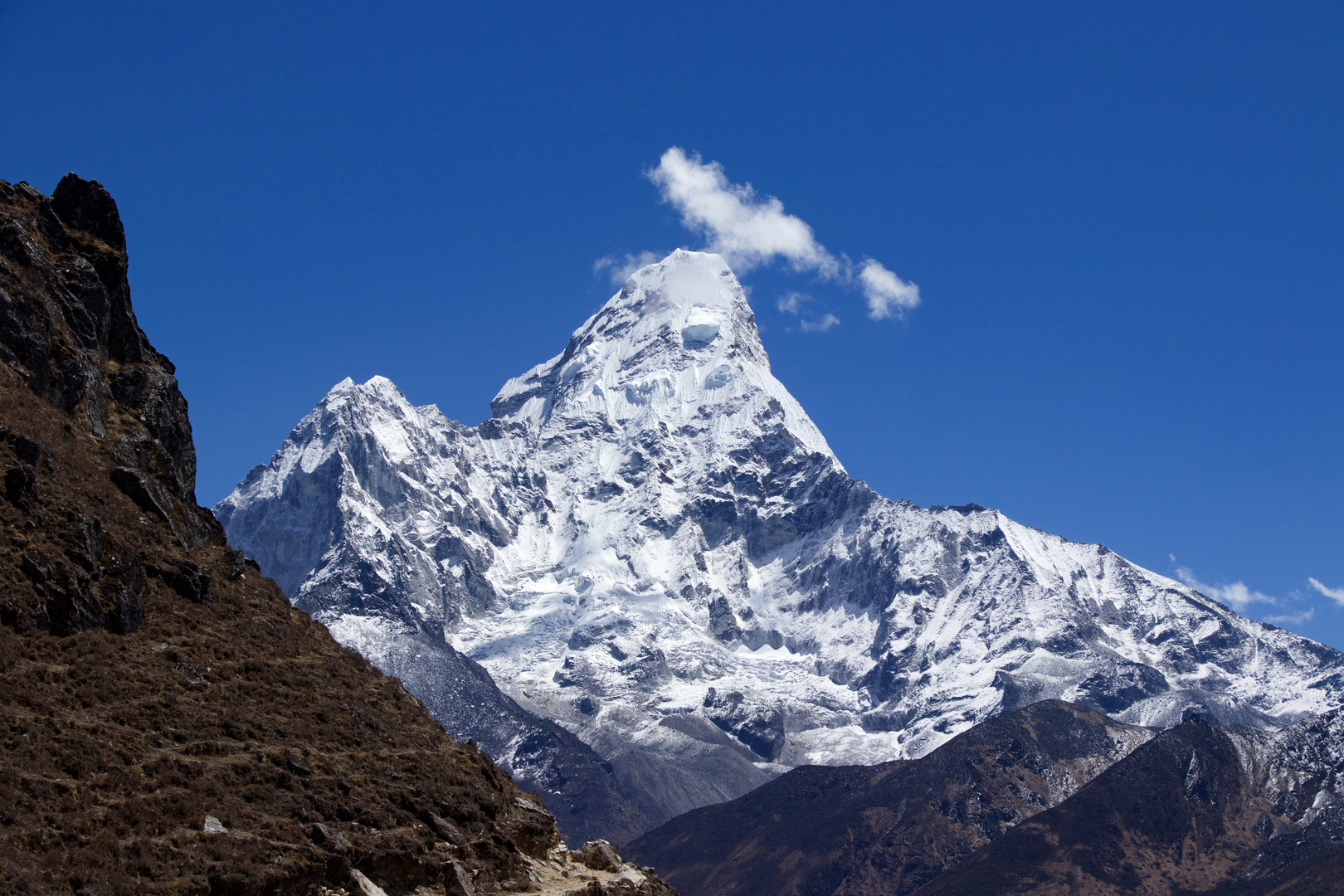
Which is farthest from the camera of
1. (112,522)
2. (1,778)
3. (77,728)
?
(112,522)

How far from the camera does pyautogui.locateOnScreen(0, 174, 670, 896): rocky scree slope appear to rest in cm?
4147

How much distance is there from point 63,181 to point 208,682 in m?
31.9

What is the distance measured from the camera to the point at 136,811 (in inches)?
1641

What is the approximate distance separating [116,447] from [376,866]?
1052 inches

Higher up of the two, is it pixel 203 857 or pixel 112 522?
pixel 112 522

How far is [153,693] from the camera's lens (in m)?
48.8

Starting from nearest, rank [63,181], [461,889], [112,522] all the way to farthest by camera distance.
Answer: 1. [461,889]
2. [112,522]
3. [63,181]

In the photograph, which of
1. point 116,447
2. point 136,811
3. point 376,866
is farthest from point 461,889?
point 116,447

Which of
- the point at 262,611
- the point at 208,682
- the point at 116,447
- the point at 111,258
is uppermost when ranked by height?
the point at 111,258

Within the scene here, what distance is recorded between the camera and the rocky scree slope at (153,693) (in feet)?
136

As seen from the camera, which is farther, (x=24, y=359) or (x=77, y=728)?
(x=24, y=359)

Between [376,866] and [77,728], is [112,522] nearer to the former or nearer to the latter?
[77,728]

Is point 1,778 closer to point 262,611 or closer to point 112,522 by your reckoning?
point 112,522

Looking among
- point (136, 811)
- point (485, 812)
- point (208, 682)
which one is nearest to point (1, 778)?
point (136, 811)
